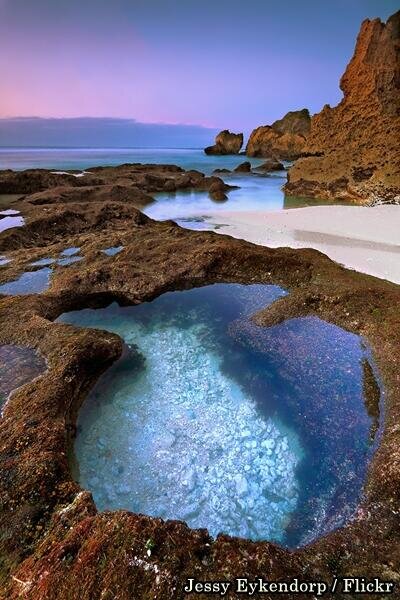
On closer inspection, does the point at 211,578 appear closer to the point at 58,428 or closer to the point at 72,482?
the point at 72,482

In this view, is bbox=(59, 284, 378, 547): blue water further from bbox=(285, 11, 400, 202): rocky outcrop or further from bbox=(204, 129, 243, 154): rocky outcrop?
bbox=(204, 129, 243, 154): rocky outcrop

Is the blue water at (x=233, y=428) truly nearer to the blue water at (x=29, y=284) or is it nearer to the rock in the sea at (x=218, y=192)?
the blue water at (x=29, y=284)

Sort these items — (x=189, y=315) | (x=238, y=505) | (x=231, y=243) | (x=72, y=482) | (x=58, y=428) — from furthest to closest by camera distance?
(x=231, y=243) < (x=189, y=315) < (x=58, y=428) < (x=238, y=505) < (x=72, y=482)

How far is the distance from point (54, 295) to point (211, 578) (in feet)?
26.8

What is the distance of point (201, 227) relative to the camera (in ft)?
68.9

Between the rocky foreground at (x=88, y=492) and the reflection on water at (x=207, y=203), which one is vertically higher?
the rocky foreground at (x=88, y=492)

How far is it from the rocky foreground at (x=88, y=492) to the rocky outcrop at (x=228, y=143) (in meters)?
112

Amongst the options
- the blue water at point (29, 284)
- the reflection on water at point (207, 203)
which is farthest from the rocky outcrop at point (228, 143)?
the blue water at point (29, 284)

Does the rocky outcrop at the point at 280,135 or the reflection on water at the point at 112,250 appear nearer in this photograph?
the reflection on water at the point at 112,250

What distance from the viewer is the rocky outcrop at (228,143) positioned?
115 meters

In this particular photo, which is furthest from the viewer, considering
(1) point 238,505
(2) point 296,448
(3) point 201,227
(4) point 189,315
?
(3) point 201,227

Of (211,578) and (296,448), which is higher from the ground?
(211,578)

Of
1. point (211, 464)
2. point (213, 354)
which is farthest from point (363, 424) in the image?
point (213, 354)

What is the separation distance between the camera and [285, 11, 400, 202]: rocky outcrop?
92.4 ft
